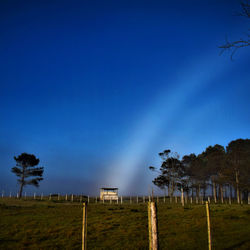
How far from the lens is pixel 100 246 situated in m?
14.5

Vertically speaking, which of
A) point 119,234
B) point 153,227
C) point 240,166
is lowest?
point 119,234

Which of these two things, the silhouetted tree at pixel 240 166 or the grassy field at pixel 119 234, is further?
the silhouetted tree at pixel 240 166

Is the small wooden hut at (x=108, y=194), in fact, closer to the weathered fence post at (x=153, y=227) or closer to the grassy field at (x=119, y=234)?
the grassy field at (x=119, y=234)

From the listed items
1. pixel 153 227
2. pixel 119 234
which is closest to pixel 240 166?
pixel 119 234

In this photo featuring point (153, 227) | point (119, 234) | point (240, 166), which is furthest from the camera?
point (240, 166)

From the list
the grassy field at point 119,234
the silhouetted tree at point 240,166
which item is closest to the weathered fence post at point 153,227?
the grassy field at point 119,234

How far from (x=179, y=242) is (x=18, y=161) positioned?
202ft

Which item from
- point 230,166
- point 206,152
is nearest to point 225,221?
point 230,166

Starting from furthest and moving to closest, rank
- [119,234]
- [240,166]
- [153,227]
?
[240,166] < [119,234] < [153,227]

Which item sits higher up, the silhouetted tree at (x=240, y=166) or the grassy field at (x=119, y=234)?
the silhouetted tree at (x=240, y=166)

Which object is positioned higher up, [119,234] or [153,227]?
[153,227]

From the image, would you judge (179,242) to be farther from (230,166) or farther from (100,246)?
(230,166)

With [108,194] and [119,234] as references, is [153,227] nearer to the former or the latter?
[119,234]

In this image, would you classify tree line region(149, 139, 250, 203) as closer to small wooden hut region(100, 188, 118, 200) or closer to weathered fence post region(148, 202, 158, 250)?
small wooden hut region(100, 188, 118, 200)
